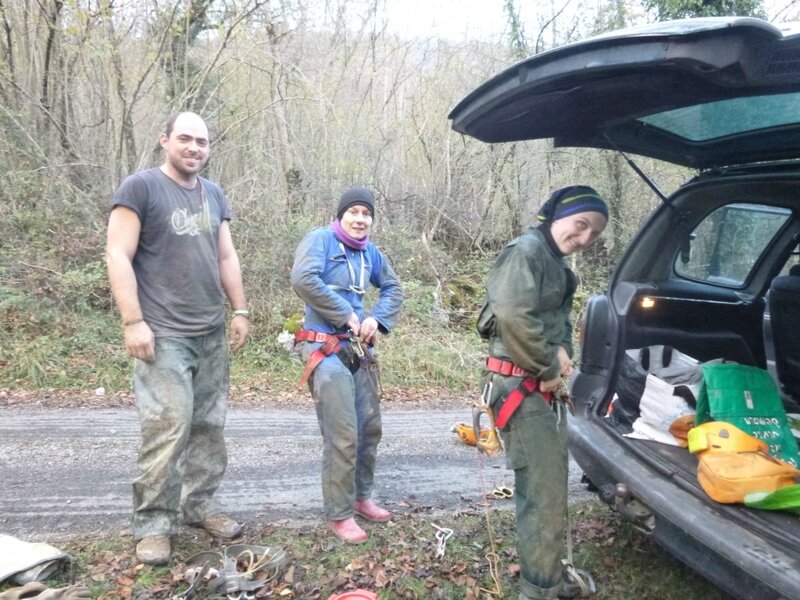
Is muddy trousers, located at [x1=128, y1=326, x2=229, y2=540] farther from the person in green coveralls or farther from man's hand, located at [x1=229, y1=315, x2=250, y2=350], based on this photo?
the person in green coveralls

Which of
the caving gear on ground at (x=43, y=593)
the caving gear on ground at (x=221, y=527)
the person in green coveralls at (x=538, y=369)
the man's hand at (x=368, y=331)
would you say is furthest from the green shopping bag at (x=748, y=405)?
the caving gear on ground at (x=43, y=593)

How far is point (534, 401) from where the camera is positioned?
9.39 feet

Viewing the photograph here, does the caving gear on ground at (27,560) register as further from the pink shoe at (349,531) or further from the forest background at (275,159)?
the forest background at (275,159)

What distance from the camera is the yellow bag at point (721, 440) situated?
2783mm

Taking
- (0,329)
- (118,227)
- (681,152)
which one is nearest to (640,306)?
(681,152)

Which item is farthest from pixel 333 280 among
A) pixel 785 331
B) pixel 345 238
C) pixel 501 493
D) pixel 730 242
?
pixel 785 331

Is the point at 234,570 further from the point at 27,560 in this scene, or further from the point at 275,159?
the point at 275,159

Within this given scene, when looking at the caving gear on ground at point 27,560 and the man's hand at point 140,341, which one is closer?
the caving gear on ground at point 27,560

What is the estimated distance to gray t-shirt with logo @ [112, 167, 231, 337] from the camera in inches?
126

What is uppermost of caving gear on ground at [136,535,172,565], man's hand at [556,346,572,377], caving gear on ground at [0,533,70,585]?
man's hand at [556,346,572,377]

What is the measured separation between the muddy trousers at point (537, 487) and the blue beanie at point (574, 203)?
76 centimetres

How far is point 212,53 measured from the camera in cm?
1028

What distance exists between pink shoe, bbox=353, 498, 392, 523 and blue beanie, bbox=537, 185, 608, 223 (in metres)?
2.00

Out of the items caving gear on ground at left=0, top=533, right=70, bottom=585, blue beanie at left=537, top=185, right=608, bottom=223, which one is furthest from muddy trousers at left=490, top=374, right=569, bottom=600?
caving gear on ground at left=0, top=533, right=70, bottom=585
